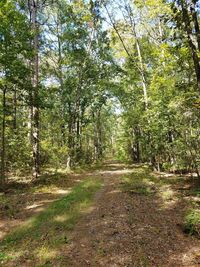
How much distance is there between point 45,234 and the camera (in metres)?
8.34

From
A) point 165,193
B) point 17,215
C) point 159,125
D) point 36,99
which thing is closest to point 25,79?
point 36,99

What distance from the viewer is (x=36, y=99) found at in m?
15.5

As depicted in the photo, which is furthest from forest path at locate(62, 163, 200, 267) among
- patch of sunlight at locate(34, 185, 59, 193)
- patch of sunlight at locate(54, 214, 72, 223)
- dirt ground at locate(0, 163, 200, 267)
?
patch of sunlight at locate(34, 185, 59, 193)

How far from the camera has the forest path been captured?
6.68 m

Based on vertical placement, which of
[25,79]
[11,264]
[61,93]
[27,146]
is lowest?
[11,264]

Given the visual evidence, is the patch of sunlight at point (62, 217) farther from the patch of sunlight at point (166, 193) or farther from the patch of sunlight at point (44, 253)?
the patch of sunlight at point (166, 193)

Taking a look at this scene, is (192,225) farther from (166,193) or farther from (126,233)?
(166,193)

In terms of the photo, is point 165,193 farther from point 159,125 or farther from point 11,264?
point 11,264

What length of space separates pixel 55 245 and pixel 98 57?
891 inches

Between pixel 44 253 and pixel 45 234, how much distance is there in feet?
4.19

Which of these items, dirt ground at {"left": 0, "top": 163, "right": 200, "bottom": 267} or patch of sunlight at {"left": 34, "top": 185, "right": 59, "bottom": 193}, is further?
patch of sunlight at {"left": 34, "top": 185, "right": 59, "bottom": 193}

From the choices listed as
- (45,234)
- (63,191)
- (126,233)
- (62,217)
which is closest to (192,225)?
(126,233)

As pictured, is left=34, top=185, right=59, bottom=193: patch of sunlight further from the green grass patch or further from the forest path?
the green grass patch

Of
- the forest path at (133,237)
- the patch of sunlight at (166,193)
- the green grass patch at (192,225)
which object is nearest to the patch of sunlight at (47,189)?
the forest path at (133,237)
